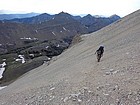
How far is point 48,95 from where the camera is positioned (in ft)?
62.0

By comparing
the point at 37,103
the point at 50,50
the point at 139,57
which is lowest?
the point at 50,50

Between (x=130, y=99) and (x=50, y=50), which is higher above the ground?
(x=130, y=99)

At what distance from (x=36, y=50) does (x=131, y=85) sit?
181035 millimetres

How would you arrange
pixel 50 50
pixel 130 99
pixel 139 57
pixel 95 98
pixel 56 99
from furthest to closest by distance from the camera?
pixel 50 50 < pixel 139 57 < pixel 56 99 < pixel 95 98 < pixel 130 99

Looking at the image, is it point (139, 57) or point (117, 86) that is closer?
point (117, 86)

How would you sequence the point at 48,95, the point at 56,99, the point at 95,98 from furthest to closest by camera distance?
1. the point at 48,95
2. the point at 56,99
3. the point at 95,98

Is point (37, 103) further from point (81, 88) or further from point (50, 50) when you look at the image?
point (50, 50)

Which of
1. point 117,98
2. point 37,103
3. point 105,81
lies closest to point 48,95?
point 37,103

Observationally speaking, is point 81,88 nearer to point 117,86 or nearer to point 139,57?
point 117,86

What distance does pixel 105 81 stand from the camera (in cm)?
1895

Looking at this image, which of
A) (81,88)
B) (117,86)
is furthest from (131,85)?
(81,88)

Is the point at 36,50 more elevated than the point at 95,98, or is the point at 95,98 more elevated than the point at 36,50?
the point at 95,98

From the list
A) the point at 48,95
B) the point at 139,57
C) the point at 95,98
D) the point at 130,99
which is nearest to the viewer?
the point at 130,99

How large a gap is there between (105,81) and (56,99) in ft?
11.7
